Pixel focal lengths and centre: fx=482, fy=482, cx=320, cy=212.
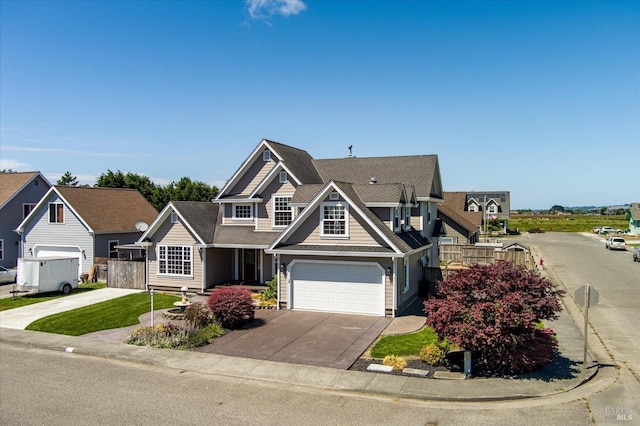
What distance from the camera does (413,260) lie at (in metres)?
24.4

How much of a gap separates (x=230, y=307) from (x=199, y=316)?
122 centimetres

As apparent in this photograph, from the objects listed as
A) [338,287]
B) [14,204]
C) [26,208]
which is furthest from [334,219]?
[26,208]

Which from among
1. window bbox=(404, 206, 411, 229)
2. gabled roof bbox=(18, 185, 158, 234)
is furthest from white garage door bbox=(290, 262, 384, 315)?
gabled roof bbox=(18, 185, 158, 234)

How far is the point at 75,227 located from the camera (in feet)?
106

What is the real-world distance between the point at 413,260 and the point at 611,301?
10057 mm

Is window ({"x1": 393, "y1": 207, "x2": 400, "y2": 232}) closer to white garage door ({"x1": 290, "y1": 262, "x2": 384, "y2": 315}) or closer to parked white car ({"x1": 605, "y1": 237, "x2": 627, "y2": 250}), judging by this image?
white garage door ({"x1": 290, "y1": 262, "x2": 384, "y2": 315})

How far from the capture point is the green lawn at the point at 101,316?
19594 millimetres

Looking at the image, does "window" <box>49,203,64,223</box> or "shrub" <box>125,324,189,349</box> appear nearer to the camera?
"shrub" <box>125,324,189,349</box>

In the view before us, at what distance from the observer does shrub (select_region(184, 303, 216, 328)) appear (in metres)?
18.4

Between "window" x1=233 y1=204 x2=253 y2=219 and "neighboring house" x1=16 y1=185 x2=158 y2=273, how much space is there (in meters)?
8.91

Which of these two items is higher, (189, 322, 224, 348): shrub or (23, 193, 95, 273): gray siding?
(23, 193, 95, 273): gray siding

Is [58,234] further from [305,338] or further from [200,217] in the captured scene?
[305,338]

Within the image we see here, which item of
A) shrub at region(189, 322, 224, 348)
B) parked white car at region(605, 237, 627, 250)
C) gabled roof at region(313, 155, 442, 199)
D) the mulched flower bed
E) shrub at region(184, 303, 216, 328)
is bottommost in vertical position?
the mulched flower bed

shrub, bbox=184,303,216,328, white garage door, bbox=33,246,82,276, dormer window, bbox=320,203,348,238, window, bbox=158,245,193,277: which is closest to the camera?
shrub, bbox=184,303,216,328
